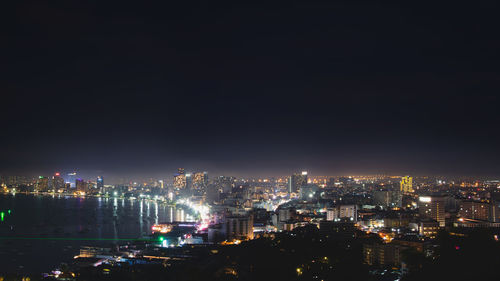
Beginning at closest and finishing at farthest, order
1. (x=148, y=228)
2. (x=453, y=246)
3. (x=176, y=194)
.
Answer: (x=453, y=246)
(x=148, y=228)
(x=176, y=194)

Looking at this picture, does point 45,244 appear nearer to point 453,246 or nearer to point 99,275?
point 99,275

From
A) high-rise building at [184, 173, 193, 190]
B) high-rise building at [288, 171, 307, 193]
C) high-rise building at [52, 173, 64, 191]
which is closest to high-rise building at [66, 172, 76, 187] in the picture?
high-rise building at [52, 173, 64, 191]

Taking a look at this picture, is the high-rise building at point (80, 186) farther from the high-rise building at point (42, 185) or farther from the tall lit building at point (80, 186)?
the high-rise building at point (42, 185)

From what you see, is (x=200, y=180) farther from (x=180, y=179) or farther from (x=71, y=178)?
(x=71, y=178)

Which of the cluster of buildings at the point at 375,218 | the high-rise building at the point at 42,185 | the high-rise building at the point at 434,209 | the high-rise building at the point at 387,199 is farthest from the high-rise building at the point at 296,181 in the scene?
the high-rise building at the point at 42,185

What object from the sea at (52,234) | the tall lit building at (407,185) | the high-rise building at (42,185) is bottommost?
the sea at (52,234)

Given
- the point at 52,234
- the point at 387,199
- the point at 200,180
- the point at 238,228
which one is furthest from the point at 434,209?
the point at 200,180

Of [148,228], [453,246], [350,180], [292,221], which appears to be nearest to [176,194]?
[350,180]

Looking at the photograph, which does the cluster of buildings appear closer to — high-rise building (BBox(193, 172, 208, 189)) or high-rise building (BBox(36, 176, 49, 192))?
high-rise building (BBox(193, 172, 208, 189))
